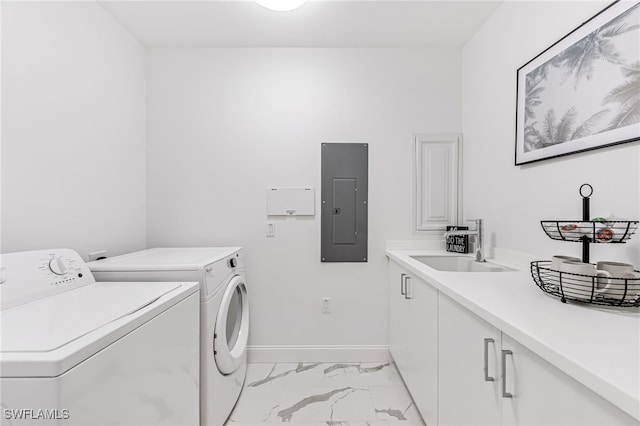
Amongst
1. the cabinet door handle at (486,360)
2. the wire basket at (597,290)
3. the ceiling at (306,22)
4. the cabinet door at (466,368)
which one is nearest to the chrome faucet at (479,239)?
the cabinet door at (466,368)

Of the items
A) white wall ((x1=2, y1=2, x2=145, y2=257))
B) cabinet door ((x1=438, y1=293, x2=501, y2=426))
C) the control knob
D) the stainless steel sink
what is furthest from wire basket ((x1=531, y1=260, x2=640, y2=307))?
white wall ((x1=2, y1=2, x2=145, y2=257))

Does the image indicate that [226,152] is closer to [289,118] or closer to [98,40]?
[289,118]

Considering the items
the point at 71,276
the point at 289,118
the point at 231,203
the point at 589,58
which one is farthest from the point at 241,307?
the point at 589,58

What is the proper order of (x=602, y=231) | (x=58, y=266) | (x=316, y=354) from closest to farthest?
(x=602, y=231)
(x=58, y=266)
(x=316, y=354)

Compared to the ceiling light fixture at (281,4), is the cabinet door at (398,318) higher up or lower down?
lower down

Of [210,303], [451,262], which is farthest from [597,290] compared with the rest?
[210,303]

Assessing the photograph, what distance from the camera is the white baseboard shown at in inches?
91.5

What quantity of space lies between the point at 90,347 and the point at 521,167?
2.06 metres

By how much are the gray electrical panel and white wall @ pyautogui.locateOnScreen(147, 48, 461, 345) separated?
0.06 metres

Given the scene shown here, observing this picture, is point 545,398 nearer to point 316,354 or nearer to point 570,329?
point 570,329

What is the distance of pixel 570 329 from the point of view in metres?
0.76

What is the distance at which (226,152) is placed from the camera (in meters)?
2.33

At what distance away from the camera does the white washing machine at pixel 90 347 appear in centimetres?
62

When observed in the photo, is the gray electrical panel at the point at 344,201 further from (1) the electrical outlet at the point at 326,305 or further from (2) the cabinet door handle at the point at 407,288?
(2) the cabinet door handle at the point at 407,288
